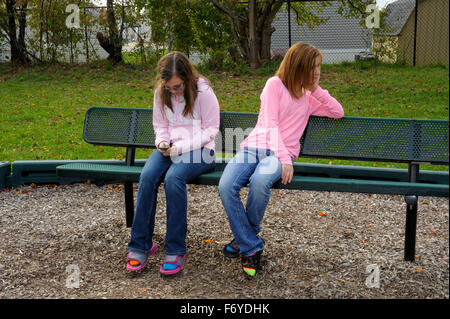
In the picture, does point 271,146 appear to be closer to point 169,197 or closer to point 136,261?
point 169,197

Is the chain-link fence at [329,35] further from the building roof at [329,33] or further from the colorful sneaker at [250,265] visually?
the colorful sneaker at [250,265]

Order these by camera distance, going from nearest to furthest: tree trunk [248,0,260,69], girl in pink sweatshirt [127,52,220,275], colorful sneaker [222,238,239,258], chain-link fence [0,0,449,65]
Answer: girl in pink sweatshirt [127,52,220,275] < colorful sneaker [222,238,239,258] < tree trunk [248,0,260,69] < chain-link fence [0,0,449,65]

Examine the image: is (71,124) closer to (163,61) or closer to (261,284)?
(163,61)

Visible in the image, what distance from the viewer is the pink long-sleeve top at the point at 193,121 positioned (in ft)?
11.0

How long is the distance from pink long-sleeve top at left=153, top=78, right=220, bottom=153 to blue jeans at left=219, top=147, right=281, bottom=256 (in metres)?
0.28

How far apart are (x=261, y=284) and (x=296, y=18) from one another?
11.4 metres

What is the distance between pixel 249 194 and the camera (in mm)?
3068

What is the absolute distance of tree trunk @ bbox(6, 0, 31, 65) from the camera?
40.4 ft

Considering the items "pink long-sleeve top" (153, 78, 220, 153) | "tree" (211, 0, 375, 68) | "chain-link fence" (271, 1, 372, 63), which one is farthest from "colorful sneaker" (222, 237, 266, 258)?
"chain-link fence" (271, 1, 372, 63)

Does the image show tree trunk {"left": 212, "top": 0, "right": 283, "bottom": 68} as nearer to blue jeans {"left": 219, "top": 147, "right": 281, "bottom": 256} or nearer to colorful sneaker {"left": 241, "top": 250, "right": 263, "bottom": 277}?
blue jeans {"left": 219, "top": 147, "right": 281, "bottom": 256}

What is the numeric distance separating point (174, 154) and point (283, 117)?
0.71 m

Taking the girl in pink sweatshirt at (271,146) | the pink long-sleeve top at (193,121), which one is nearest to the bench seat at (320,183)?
the girl in pink sweatshirt at (271,146)
